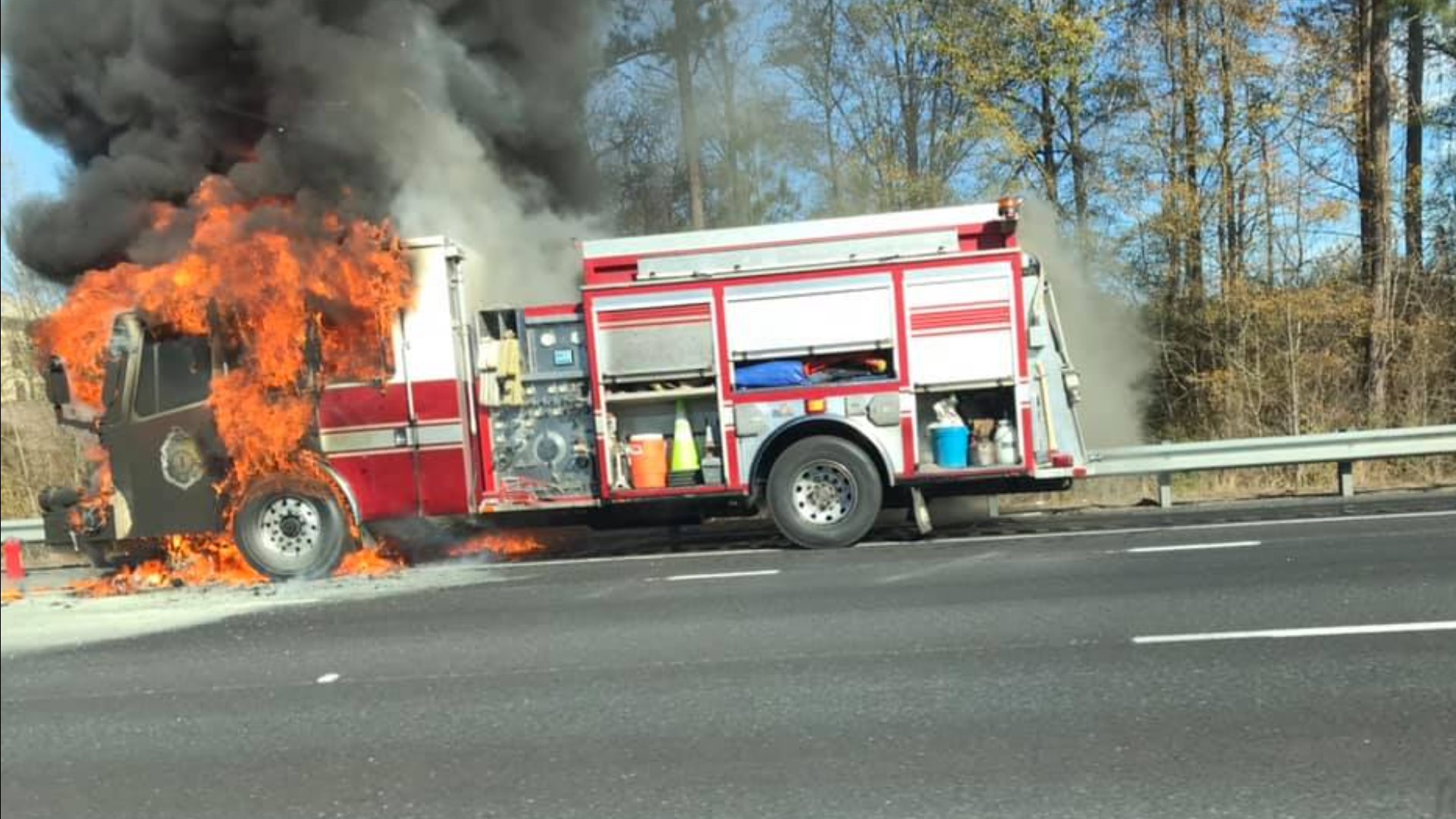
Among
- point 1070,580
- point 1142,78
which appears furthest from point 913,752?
point 1142,78

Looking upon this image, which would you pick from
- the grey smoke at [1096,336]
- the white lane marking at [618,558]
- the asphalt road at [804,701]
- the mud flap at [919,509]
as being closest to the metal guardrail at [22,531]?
the asphalt road at [804,701]

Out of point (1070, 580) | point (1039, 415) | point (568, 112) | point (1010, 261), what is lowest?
point (1070, 580)

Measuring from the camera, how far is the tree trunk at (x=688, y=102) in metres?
11.2

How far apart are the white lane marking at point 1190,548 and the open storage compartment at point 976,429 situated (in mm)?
1151

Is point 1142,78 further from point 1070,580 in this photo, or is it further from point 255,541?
point 255,541

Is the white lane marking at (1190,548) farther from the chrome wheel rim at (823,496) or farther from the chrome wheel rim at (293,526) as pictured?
the chrome wheel rim at (293,526)

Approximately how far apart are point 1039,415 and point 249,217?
6585 millimetres

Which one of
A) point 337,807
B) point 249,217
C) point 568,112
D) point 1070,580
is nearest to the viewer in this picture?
point 337,807

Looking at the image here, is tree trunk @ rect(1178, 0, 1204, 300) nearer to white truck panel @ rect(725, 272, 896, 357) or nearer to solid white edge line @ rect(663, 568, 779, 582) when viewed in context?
white truck panel @ rect(725, 272, 896, 357)

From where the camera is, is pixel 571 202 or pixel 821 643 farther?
pixel 571 202

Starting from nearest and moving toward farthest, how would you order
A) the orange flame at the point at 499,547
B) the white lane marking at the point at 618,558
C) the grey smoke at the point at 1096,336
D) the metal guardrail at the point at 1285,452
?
1. the white lane marking at the point at 618,558
2. the orange flame at the point at 499,547
3. the metal guardrail at the point at 1285,452
4. the grey smoke at the point at 1096,336

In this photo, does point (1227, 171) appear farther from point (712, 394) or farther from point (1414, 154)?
point (712, 394)

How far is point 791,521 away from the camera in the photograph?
9094 mm

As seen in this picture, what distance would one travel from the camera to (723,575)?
26.9 ft
